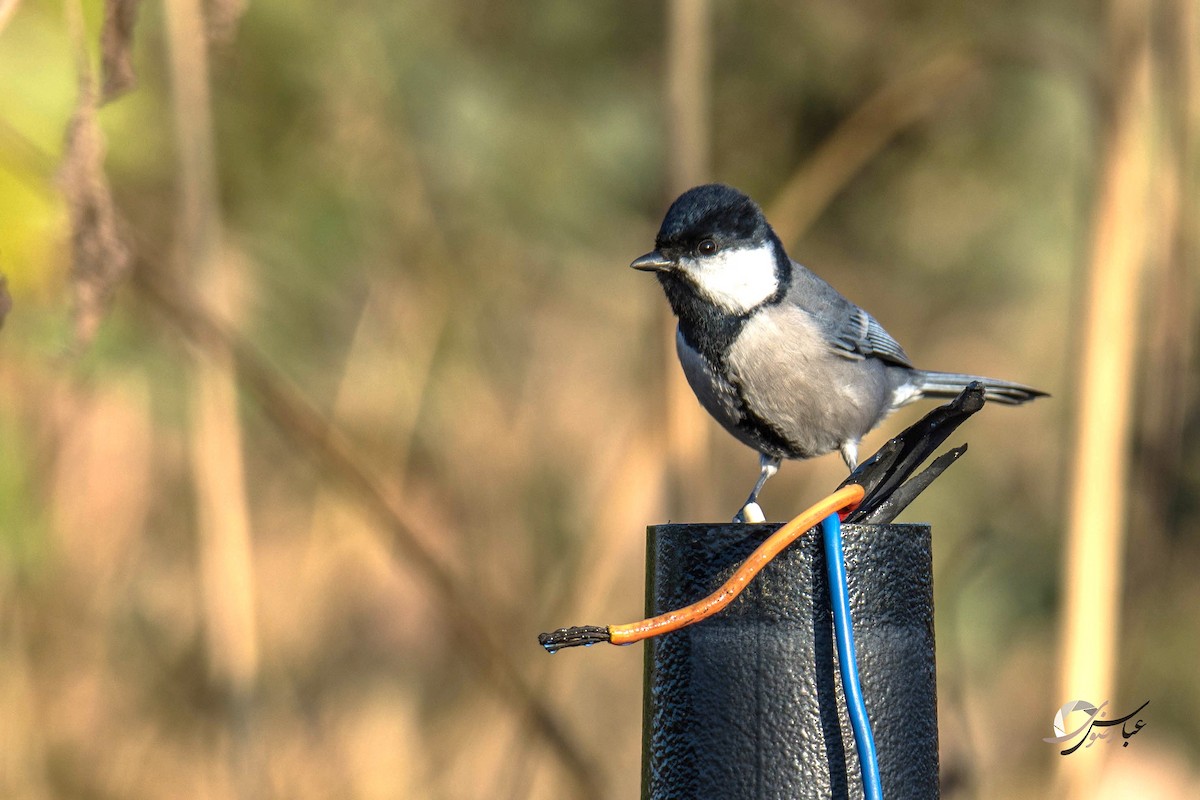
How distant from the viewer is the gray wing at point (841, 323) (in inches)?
79.7

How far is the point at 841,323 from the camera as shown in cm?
208

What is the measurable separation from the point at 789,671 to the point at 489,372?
243 centimetres

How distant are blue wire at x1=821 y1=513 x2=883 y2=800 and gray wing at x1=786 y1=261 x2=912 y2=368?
3.32ft

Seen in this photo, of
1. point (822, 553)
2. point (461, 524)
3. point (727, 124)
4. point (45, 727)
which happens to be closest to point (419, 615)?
point (461, 524)

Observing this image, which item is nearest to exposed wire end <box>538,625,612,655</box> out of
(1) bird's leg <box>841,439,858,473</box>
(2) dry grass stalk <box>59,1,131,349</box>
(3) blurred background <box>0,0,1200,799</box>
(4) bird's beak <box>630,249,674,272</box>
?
(2) dry grass stalk <box>59,1,131,349</box>

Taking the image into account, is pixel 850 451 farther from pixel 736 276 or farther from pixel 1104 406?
pixel 1104 406

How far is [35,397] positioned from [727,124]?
1.95 metres

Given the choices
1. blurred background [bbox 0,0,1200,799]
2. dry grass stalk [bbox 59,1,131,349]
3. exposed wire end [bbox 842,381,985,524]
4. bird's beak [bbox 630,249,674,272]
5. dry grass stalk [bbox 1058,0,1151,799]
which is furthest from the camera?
blurred background [bbox 0,0,1200,799]

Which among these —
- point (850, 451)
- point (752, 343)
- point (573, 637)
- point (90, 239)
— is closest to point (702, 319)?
point (752, 343)

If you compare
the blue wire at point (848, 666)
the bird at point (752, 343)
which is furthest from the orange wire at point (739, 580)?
the bird at point (752, 343)

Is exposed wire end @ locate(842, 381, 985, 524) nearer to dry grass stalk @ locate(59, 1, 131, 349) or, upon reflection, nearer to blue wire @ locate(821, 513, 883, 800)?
blue wire @ locate(821, 513, 883, 800)

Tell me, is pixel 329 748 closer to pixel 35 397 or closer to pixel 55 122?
pixel 35 397

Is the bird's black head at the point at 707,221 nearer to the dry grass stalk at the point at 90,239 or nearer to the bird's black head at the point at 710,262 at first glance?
the bird's black head at the point at 710,262

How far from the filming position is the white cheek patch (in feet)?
6.19
